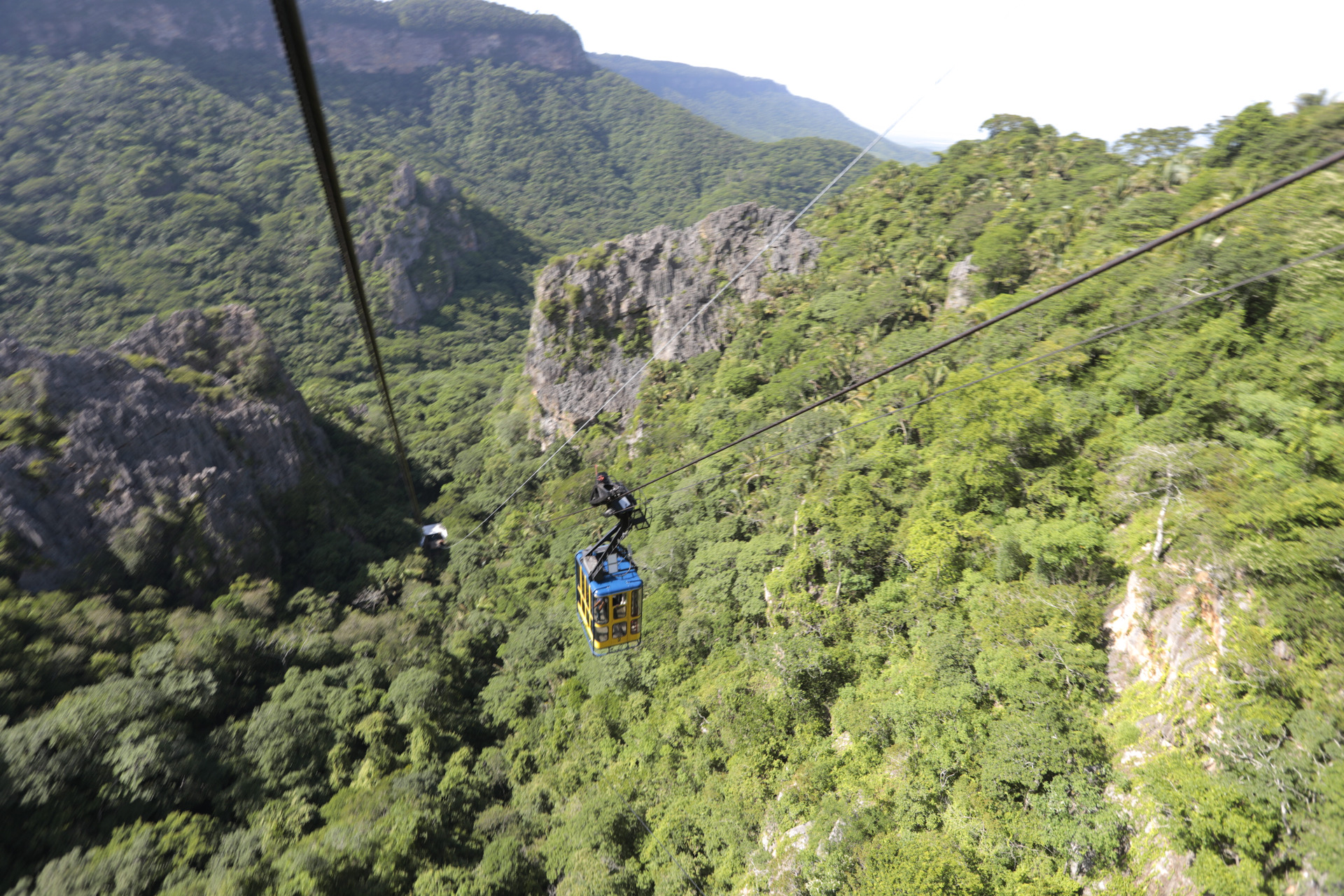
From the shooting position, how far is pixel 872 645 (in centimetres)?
2161

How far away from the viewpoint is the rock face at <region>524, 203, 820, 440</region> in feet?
189

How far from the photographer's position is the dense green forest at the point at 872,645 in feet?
45.0

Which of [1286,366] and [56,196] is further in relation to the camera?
[56,196]

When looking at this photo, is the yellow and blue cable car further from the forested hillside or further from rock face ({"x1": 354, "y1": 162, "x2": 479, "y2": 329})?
rock face ({"x1": 354, "y1": 162, "x2": 479, "y2": 329})

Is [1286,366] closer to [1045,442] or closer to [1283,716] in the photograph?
[1045,442]

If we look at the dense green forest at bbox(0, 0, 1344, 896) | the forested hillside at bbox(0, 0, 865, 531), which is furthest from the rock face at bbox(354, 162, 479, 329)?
the dense green forest at bbox(0, 0, 1344, 896)

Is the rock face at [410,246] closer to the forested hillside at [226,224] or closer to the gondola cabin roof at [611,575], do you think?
the forested hillside at [226,224]

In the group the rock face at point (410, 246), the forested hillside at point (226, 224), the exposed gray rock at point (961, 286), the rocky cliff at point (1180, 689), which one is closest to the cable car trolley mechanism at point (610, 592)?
the rocky cliff at point (1180, 689)

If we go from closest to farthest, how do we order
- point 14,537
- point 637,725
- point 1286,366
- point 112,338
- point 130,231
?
point 1286,366 → point 637,725 → point 14,537 → point 112,338 → point 130,231

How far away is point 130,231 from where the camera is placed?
118188 mm

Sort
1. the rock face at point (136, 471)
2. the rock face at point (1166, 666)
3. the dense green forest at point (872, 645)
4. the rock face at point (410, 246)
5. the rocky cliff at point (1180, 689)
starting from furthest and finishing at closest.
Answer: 1. the rock face at point (410, 246)
2. the rock face at point (136, 471)
3. the dense green forest at point (872, 645)
4. the rock face at point (1166, 666)
5. the rocky cliff at point (1180, 689)

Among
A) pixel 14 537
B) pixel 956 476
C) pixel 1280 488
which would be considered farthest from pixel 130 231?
pixel 1280 488

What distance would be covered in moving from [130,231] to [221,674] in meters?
138

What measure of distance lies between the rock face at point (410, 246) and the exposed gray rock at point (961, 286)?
113699 mm
